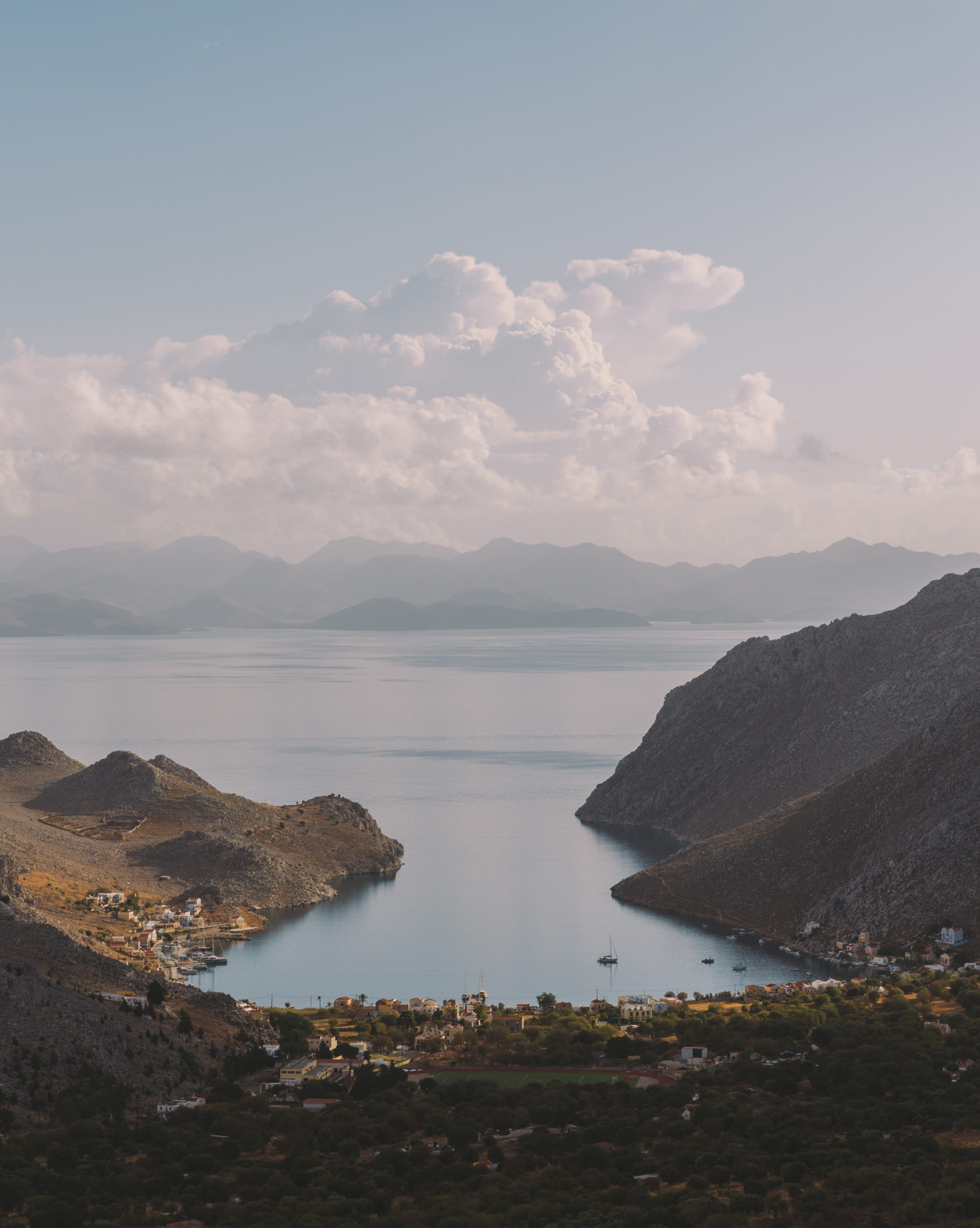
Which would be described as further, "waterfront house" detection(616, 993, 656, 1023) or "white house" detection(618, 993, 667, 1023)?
"white house" detection(618, 993, 667, 1023)

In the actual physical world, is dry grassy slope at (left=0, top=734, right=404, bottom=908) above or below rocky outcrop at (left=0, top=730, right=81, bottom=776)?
below

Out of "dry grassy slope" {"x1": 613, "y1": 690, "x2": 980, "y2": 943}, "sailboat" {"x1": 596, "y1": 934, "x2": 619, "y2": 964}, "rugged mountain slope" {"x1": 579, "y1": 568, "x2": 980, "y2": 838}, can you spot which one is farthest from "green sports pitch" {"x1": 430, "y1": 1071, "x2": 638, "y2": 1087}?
"rugged mountain slope" {"x1": 579, "y1": 568, "x2": 980, "y2": 838}

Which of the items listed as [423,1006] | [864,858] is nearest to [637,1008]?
[423,1006]

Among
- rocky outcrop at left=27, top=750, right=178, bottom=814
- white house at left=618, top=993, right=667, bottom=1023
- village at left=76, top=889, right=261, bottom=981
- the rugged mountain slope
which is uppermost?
the rugged mountain slope

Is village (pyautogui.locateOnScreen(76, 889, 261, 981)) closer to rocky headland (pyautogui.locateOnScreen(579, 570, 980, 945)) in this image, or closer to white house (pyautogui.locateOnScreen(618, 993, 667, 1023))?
white house (pyautogui.locateOnScreen(618, 993, 667, 1023))

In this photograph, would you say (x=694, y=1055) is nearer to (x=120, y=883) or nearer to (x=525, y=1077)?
(x=525, y=1077)

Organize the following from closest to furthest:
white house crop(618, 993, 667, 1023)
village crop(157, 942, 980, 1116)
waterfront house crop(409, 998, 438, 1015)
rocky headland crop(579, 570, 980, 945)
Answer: village crop(157, 942, 980, 1116)
white house crop(618, 993, 667, 1023)
waterfront house crop(409, 998, 438, 1015)
rocky headland crop(579, 570, 980, 945)

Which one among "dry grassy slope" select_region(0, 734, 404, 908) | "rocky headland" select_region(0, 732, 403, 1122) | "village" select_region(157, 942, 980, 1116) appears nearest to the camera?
"rocky headland" select_region(0, 732, 403, 1122)
